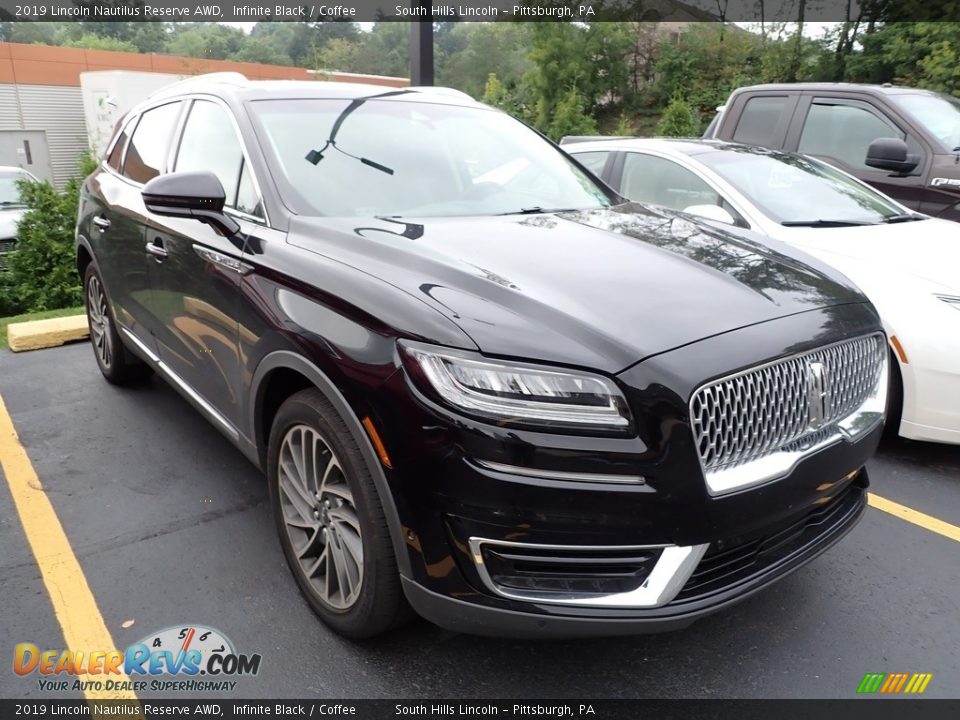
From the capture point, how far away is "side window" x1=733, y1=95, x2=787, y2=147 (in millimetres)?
6484

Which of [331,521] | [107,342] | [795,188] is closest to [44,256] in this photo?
[107,342]

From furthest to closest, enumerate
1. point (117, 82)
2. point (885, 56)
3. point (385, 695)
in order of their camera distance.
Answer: point (117, 82), point (885, 56), point (385, 695)

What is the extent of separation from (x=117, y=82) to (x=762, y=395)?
101 ft

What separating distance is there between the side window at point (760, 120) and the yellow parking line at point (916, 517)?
13.1 ft

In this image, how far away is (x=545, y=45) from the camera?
29.3 metres

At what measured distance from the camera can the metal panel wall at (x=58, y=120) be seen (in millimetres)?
31953

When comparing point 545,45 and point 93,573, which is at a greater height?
point 545,45

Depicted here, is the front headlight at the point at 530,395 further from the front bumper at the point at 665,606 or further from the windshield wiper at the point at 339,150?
the windshield wiper at the point at 339,150

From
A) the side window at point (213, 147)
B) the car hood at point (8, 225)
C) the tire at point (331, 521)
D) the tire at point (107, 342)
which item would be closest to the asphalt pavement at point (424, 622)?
the tire at point (331, 521)

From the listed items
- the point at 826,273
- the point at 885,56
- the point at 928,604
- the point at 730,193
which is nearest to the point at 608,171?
the point at 730,193

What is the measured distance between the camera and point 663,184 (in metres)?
5.01

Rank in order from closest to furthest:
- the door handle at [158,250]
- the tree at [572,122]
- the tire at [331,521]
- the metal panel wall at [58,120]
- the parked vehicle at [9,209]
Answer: the tire at [331,521]
the door handle at [158,250]
the parked vehicle at [9,209]
the tree at [572,122]
the metal panel wall at [58,120]

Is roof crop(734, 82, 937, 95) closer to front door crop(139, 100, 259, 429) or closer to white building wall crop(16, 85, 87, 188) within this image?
front door crop(139, 100, 259, 429)

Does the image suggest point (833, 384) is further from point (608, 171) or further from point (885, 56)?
point (885, 56)
